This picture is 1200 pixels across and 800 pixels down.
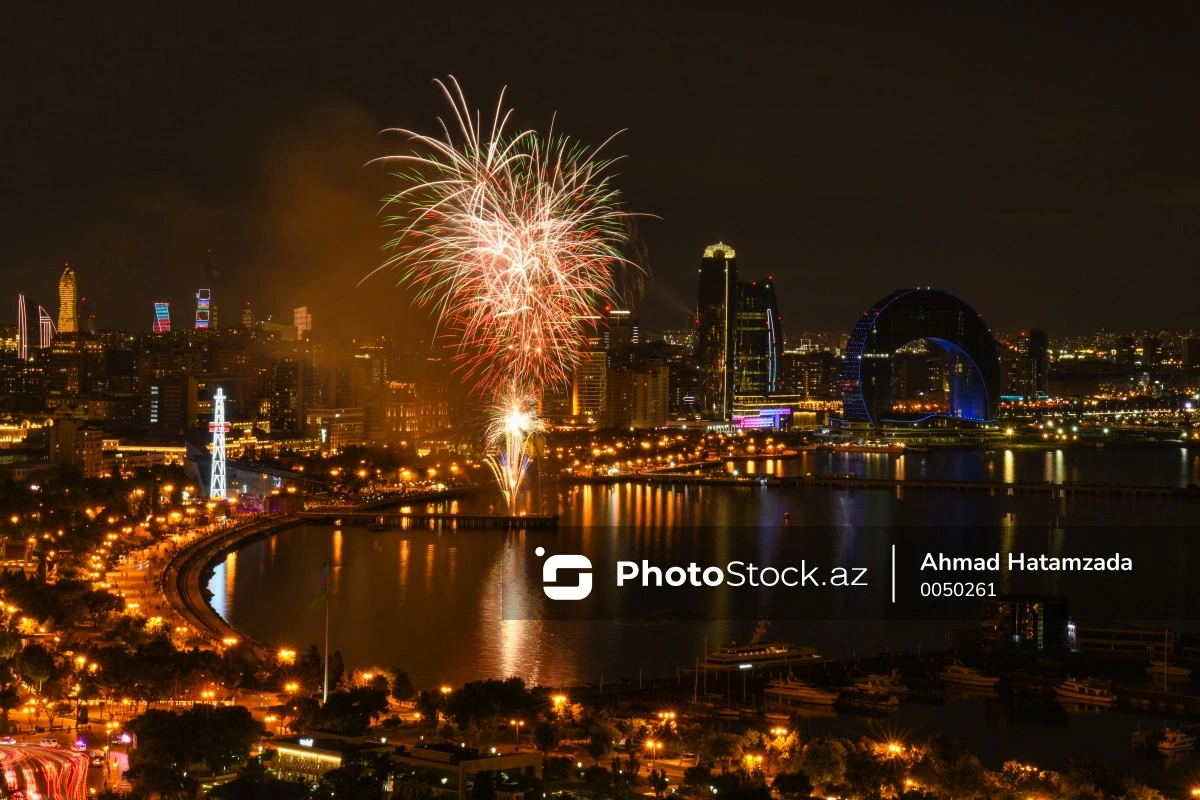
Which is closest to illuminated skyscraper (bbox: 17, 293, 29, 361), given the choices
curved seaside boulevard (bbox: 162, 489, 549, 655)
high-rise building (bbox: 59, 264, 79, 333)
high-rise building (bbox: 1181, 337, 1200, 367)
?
high-rise building (bbox: 59, 264, 79, 333)

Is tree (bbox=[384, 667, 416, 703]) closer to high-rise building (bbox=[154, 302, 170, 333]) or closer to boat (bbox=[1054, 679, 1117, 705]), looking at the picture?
boat (bbox=[1054, 679, 1117, 705])

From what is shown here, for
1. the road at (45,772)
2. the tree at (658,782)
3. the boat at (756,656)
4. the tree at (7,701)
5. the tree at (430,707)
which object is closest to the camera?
the road at (45,772)

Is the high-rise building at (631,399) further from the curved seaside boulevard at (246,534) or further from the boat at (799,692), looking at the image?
the boat at (799,692)

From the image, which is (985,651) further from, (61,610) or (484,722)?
(61,610)

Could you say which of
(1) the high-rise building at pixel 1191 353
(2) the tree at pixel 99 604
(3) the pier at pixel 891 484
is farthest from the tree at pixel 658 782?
(1) the high-rise building at pixel 1191 353
